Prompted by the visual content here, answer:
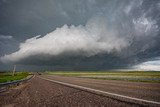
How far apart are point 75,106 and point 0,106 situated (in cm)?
397

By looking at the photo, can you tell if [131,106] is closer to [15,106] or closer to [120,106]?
[120,106]

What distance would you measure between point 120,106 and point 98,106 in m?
0.97

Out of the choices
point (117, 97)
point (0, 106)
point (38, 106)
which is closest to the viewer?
point (38, 106)

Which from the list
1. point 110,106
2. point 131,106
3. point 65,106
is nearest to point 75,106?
point 65,106

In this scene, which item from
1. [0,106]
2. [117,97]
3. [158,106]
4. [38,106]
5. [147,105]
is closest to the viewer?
[158,106]

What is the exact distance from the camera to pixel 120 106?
6.62 metres

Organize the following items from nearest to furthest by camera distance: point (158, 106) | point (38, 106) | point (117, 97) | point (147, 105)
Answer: point (158, 106) → point (147, 105) → point (38, 106) → point (117, 97)

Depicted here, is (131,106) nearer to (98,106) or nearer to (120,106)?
(120,106)

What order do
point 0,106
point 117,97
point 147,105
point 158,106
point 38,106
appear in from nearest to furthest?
point 158,106
point 147,105
point 38,106
point 0,106
point 117,97

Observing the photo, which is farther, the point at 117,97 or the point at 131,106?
the point at 117,97

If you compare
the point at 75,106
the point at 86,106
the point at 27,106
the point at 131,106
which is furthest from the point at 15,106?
the point at 131,106

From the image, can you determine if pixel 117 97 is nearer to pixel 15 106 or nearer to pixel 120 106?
pixel 120 106

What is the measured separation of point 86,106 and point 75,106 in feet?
1.64

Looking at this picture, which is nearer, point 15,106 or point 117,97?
point 15,106
